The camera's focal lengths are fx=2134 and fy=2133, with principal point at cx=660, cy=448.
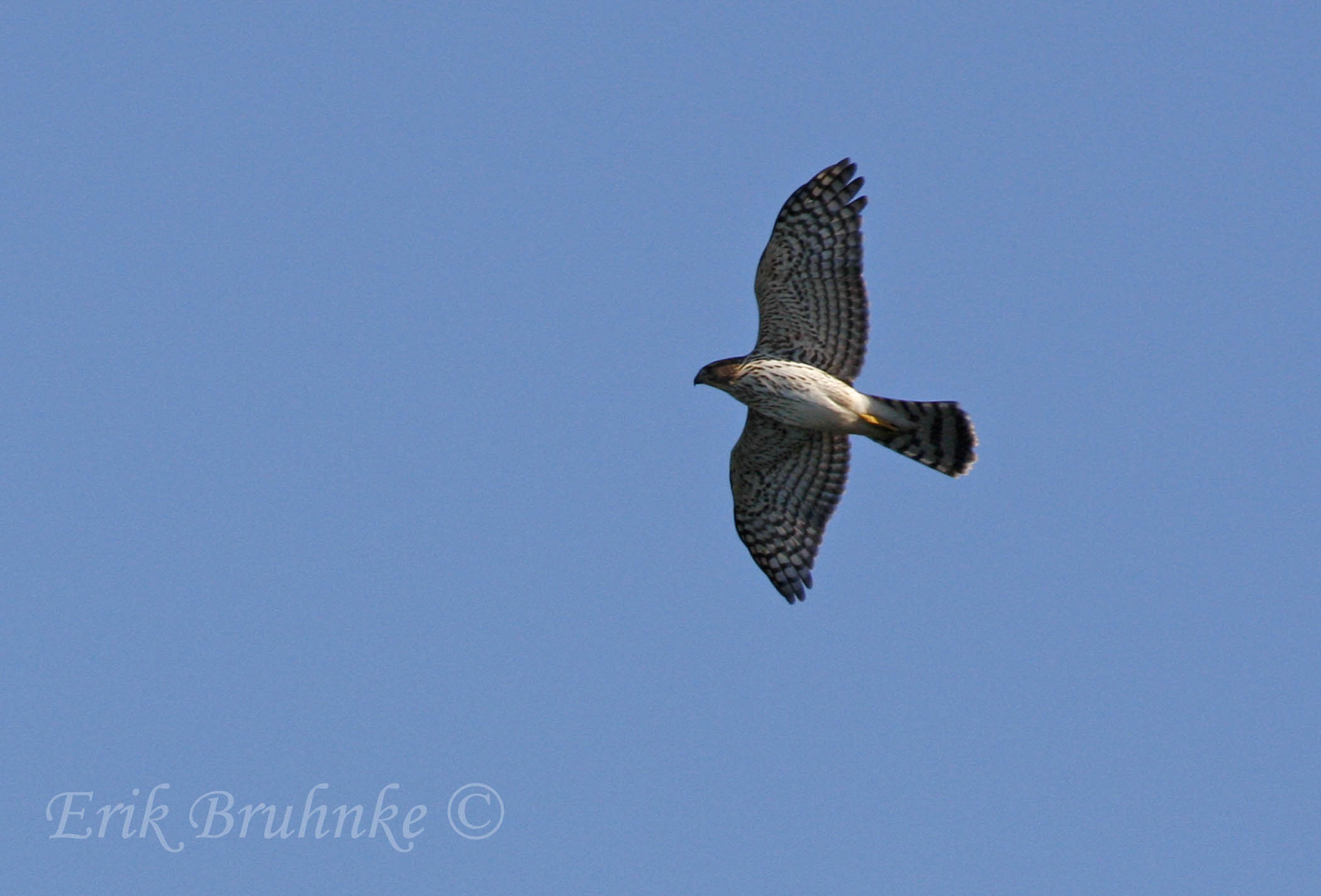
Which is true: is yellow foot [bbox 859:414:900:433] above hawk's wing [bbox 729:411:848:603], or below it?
above

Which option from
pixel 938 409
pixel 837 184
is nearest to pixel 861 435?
pixel 938 409

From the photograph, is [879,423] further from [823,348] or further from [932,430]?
[823,348]

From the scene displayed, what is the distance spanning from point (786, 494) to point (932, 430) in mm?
1443

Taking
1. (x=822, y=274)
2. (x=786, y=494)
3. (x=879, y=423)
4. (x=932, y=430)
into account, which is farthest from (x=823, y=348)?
(x=786, y=494)

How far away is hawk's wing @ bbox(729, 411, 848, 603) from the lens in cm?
1631

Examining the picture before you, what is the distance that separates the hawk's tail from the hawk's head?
1002mm

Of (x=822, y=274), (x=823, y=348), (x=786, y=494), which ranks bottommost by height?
(x=786, y=494)

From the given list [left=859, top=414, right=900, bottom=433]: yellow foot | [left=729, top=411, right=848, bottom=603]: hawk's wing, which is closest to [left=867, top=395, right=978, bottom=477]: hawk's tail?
[left=859, top=414, right=900, bottom=433]: yellow foot

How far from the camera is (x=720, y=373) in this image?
15672 mm

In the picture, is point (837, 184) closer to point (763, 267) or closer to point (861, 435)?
point (763, 267)

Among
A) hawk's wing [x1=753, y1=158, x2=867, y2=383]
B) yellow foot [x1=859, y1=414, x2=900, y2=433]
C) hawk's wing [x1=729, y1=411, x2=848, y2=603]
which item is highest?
hawk's wing [x1=753, y1=158, x2=867, y2=383]

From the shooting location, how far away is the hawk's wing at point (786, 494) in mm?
16312

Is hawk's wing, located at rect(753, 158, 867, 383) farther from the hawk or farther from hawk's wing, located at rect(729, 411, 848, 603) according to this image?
hawk's wing, located at rect(729, 411, 848, 603)

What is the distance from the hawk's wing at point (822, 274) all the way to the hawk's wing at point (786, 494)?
867 mm
